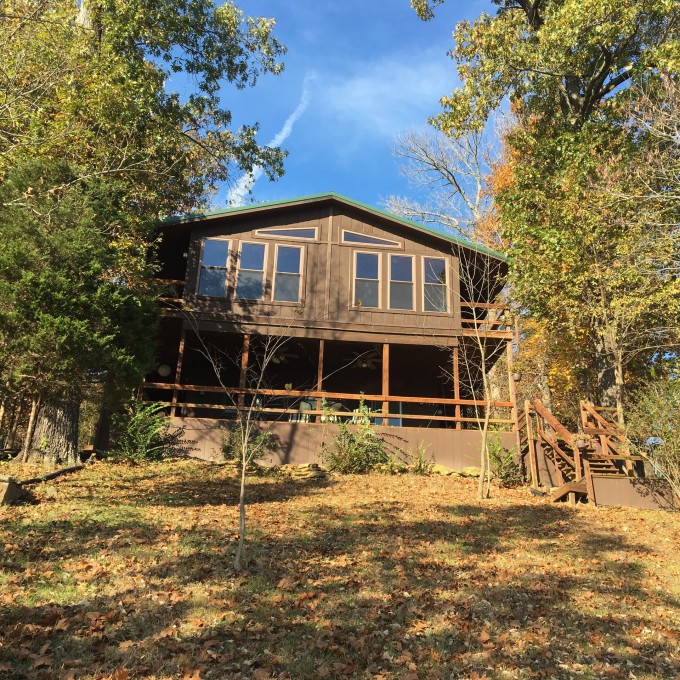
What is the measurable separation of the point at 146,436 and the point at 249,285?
5.48 meters

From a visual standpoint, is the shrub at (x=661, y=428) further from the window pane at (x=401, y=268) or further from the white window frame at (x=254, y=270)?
the white window frame at (x=254, y=270)

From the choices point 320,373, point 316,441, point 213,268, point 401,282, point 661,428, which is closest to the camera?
point 661,428

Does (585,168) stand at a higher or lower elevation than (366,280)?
higher

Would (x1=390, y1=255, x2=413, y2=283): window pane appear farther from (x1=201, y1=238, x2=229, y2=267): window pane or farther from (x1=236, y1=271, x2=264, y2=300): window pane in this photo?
(x1=201, y1=238, x2=229, y2=267): window pane

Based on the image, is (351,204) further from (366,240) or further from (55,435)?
(55,435)

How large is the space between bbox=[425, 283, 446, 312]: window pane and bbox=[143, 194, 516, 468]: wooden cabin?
0.04 metres

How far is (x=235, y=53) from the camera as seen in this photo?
66.9ft

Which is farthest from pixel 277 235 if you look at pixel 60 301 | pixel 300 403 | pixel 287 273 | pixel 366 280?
pixel 60 301

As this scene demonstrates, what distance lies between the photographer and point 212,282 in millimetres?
16312

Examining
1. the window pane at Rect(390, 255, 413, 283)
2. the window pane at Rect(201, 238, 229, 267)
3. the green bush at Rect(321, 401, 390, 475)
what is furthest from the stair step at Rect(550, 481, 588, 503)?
the window pane at Rect(201, 238, 229, 267)

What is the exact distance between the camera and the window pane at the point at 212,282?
16219 mm

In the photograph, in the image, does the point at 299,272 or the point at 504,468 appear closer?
the point at 504,468

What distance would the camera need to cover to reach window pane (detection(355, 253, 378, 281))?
661 inches

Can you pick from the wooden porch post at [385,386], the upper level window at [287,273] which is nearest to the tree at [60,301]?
the upper level window at [287,273]
